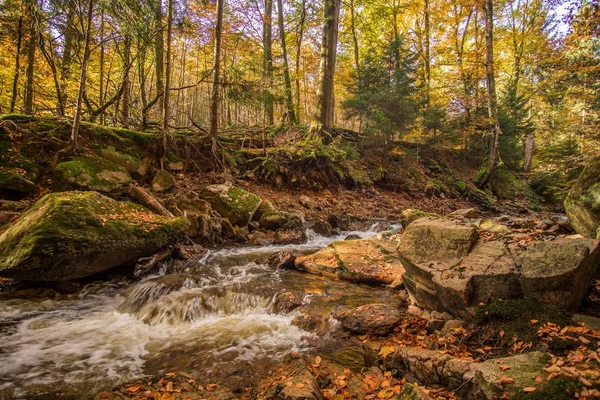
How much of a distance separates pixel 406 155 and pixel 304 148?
7688 millimetres

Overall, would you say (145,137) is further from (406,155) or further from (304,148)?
(406,155)

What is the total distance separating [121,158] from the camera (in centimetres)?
899

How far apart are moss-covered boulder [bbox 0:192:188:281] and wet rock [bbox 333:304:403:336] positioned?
13.9ft

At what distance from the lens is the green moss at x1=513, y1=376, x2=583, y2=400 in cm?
190

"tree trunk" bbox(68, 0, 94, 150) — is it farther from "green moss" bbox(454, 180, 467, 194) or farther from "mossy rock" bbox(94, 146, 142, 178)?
"green moss" bbox(454, 180, 467, 194)

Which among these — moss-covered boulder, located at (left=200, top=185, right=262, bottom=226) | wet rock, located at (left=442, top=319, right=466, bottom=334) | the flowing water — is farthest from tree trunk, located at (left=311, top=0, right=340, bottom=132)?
wet rock, located at (left=442, top=319, right=466, bottom=334)

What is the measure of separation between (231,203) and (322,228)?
3075 millimetres

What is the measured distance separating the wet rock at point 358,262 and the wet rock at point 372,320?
162cm

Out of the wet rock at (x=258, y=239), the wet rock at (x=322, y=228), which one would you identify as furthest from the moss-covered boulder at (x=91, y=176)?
the wet rock at (x=322, y=228)

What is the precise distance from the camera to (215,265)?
669cm

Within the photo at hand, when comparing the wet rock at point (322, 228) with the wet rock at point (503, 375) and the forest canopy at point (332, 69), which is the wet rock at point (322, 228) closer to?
the forest canopy at point (332, 69)

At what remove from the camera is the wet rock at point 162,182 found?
8.99 meters

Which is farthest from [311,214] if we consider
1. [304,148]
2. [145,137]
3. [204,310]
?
[204,310]

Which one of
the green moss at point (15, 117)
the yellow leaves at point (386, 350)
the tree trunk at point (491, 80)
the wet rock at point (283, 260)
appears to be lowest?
the yellow leaves at point (386, 350)
